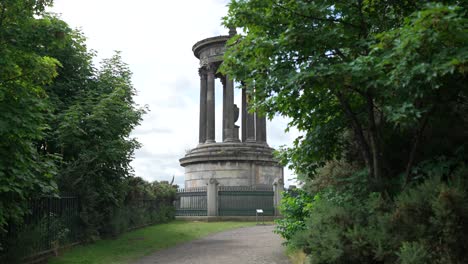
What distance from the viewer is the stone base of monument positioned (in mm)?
31234

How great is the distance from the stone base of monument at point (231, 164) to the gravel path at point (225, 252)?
48.1 ft

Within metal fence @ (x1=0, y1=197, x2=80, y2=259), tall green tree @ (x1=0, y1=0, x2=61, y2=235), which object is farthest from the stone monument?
tall green tree @ (x1=0, y1=0, x2=61, y2=235)

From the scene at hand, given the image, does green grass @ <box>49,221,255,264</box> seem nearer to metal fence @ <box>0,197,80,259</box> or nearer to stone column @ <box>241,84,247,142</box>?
metal fence @ <box>0,197,80,259</box>

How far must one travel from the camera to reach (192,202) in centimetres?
2848

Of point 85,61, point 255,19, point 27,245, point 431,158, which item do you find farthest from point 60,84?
point 431,158

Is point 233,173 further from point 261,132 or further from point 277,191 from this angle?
point 261,132

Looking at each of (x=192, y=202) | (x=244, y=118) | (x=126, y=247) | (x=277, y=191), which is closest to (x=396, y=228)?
(x=126, y=247)

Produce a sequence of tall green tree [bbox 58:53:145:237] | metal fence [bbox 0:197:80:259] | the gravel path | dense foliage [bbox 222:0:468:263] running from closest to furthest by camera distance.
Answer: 1. dense foliage [bbox 222:0:468:263]
2. metal fence [bbox 0:197:80:259]
3. the gravel path
4. tall green tree [bbox 58:53:145:237]

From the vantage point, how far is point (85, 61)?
17.2 m

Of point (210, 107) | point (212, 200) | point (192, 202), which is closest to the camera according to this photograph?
point (212, 200)

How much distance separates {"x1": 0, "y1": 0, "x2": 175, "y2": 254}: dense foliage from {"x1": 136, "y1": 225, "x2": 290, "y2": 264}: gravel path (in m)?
3.38

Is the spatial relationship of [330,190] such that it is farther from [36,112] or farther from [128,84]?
[128,84]

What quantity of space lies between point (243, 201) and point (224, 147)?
530 cm

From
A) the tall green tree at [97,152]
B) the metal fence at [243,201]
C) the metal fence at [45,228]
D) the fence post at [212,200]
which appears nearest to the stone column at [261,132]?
the metal fence at [243,201]
